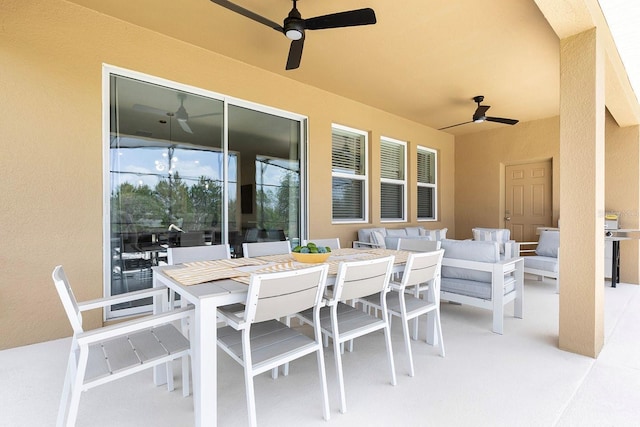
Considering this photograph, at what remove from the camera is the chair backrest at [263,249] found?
8.81 feet

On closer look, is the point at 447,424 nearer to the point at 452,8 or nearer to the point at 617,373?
the point at 617,373

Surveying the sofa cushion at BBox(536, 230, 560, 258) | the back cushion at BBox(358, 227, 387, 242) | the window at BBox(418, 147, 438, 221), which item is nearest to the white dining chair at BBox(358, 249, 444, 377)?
the back cushion at BBox(358, 227, 387, 242)

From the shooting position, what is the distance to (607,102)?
4102mm

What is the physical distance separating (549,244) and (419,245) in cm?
301

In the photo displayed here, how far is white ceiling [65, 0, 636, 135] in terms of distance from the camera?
2775 millimetres

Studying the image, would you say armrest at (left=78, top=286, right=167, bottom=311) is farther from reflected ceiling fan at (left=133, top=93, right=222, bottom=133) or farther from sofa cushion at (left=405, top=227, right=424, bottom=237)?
sofa cushion at (left=405, top=227, right=424, bottom=237)

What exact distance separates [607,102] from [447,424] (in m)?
4.74

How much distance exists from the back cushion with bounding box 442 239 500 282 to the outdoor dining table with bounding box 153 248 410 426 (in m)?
1.78

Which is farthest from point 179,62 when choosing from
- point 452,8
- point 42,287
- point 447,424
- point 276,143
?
point 447,424

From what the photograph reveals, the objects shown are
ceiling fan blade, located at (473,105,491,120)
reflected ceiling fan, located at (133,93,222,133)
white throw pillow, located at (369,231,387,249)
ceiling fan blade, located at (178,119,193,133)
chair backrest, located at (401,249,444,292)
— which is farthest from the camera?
ceiling fan blade, located at (473,105,491,120)

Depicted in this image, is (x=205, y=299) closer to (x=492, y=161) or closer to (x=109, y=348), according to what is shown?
(x=109, y=348)

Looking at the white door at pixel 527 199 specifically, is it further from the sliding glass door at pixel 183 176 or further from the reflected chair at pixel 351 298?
the reflected chair at pixel 351 298

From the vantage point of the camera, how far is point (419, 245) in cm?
318

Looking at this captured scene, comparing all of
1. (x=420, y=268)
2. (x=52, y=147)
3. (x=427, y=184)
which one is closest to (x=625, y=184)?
(x=427, y=184)
